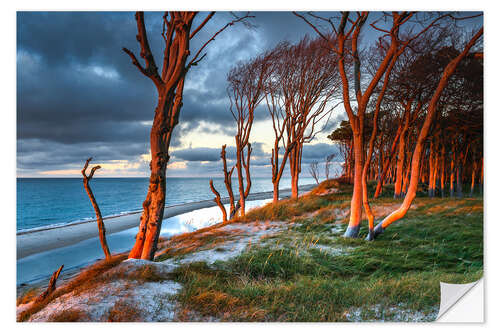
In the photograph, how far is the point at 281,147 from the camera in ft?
28.3

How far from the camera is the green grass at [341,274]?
2334mm

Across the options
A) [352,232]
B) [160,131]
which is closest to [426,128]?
[352,232]

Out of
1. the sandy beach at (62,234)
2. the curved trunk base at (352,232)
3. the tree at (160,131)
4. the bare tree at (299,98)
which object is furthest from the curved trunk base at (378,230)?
the sandy beach at (62,234)

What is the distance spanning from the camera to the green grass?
233cm

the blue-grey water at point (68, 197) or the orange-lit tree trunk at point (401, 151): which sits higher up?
the orange-lit tree trunk at point (401, 151)

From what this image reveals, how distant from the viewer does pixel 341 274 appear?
2982 millimetres

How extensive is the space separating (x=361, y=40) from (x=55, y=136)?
549cm

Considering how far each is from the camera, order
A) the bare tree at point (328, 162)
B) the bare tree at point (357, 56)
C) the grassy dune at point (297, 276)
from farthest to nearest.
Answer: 1. the bare tree at point (328, 162)
2. the bare tree at point (357, 56)
3. the grassy dune at point (297, 276)

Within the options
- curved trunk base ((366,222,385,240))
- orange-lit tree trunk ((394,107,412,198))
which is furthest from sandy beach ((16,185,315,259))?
orange-lit tree trunk ((394,107,412,198))

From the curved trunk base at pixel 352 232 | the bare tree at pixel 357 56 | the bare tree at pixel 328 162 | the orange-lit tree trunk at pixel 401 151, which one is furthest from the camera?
the bare tree at pixel 328 162

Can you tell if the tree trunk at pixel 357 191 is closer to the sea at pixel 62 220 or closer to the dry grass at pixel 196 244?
the dry grass at pixel 196 244

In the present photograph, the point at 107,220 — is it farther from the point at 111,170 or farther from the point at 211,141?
the point at 211,141

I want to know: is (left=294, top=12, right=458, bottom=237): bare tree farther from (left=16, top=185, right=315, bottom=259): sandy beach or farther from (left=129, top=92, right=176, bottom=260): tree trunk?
(left=16, top=185, right=315, bottom=259): sandy beach
